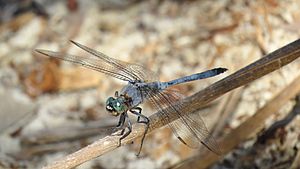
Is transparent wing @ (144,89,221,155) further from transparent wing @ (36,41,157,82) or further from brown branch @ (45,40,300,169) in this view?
transparent wing @ (36,41,157,82)

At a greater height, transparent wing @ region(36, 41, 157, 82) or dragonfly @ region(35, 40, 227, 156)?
transparent wing @ region(36, 41, 157, 82)

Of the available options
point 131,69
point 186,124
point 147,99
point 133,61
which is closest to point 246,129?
point 186,124

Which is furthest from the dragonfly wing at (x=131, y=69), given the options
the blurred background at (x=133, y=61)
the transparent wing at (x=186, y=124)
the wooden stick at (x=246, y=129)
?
the wooden stick at (x=246, y=129)

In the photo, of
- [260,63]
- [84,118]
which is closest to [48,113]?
[84,118]

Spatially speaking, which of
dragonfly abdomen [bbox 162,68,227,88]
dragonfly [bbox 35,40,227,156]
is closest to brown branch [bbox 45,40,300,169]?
dragonfly [bbox 35,40,227,156]

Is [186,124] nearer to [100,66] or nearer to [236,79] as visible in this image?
[236,79]

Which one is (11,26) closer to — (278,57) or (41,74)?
(41,74)

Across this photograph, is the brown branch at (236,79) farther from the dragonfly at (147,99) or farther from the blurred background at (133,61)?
the blurred background at (133,61)
